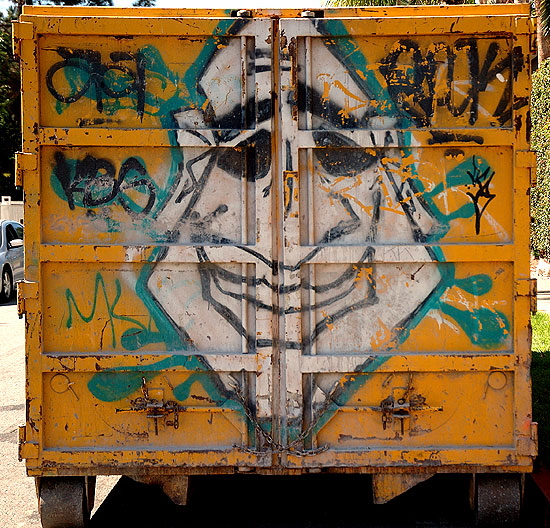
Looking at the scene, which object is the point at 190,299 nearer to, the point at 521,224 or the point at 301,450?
the point at 301,450

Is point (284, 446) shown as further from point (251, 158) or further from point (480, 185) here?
point (480, 185)

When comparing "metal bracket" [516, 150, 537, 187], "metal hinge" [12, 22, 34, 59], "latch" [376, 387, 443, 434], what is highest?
"metal hinge" [12, 22, 34, 59]

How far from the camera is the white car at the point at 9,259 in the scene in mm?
16094

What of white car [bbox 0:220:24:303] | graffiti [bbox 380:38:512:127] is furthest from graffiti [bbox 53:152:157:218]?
white car [bbox 0:220:24:303]

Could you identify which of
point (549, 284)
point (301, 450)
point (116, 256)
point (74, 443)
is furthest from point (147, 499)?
point (549, 284)

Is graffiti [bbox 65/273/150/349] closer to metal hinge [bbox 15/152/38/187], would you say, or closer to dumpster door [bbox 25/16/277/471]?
dumpster door [bbox 25/16/277/471]

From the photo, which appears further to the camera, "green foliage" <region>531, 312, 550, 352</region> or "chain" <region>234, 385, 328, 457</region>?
"green foliage" <region>531, 312, 550, 352</region>

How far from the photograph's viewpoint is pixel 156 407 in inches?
164

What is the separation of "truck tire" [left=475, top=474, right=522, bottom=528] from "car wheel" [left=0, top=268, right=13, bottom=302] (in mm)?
13426

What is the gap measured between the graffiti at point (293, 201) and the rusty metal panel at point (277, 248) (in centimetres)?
1

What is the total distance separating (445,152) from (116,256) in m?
1.86

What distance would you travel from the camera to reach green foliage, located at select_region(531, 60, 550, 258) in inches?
497

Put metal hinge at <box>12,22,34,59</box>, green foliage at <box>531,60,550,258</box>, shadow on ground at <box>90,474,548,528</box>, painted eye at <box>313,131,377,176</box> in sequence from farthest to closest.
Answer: green foliage at <box>531,60,550,258</box>, shadow on ground at <box>90,474,548,528</box>, painted eye at <box>313,131,377,176</box>, metal hinge at <box>12,22,34,59</box>

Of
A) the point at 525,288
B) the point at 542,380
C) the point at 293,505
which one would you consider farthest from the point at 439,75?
the point at 542,380
